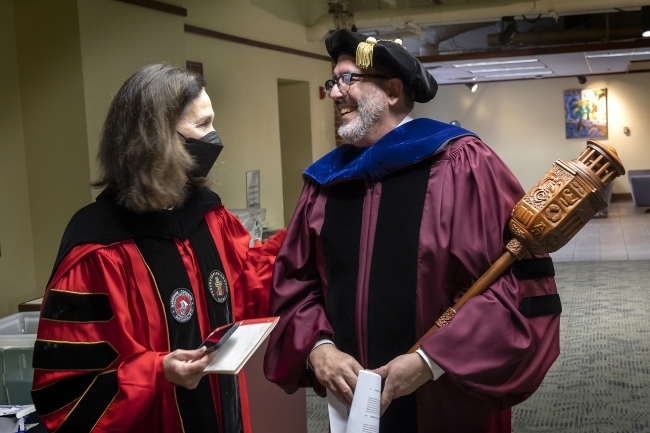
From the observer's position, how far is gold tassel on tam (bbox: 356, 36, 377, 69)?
5.66 feet

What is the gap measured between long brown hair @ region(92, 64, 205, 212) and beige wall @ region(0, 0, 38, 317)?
242 centimetres

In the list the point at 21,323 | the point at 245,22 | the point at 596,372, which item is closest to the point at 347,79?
the point at 21,323

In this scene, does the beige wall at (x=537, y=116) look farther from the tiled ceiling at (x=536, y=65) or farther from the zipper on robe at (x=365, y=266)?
the zipper on robe at (x=365, y=266)

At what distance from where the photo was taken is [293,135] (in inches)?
319

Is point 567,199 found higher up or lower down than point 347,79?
lower down

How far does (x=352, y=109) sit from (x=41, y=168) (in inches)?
111

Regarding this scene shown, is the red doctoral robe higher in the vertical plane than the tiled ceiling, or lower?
lower

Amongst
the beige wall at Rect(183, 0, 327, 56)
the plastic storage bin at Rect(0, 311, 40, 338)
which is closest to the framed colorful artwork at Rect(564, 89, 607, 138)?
the beige wall at Rect(183, 0, 327, 56)

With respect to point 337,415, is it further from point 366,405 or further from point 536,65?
point 536,65

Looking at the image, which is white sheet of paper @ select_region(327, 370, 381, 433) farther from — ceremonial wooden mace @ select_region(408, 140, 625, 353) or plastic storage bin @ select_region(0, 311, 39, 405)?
plastic storage bin @ select_region(0, 311, 39, 405)

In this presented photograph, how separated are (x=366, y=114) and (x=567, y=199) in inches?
19.8

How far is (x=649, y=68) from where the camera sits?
13539mm

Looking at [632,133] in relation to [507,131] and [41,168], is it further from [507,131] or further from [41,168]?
[41,168]

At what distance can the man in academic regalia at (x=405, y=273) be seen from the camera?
1.56m
